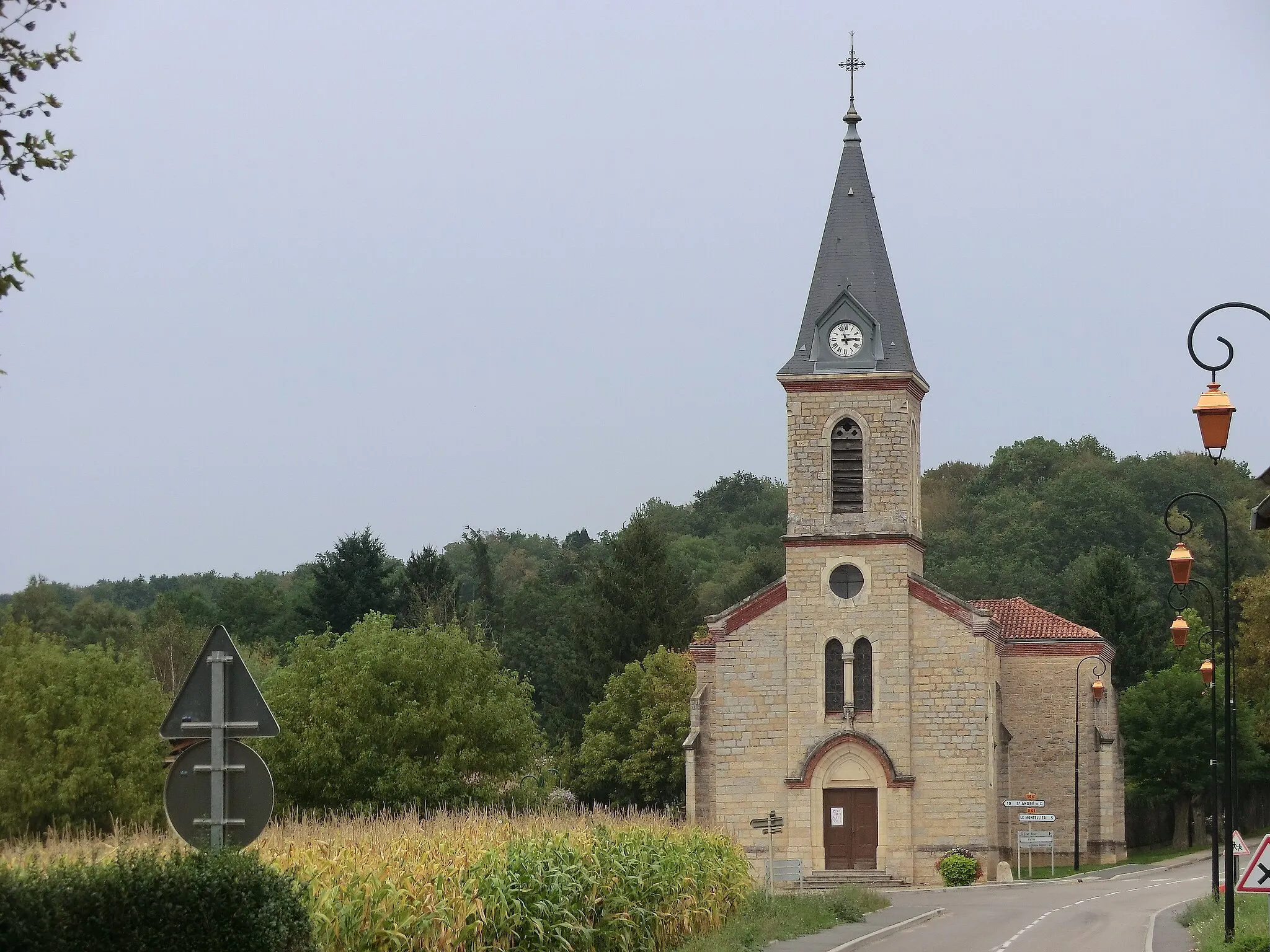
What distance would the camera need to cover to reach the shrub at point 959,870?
1929 inches

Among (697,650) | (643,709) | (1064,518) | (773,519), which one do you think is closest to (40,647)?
(697,650)

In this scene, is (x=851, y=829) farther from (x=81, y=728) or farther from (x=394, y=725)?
(x=81, y=728)

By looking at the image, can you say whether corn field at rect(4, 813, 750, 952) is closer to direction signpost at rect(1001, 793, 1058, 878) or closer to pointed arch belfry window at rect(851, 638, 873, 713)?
Answer: pointed arch belfry window at rect(851, 638, 873, 713)

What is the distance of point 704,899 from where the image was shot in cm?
3002

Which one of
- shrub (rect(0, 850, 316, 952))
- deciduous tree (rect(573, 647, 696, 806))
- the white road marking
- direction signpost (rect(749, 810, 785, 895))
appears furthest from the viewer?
deciduous tree (rect(573, 647, 696, 806))

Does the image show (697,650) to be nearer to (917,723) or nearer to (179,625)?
(917,723)

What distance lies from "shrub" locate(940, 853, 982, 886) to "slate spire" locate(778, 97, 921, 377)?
521 inches

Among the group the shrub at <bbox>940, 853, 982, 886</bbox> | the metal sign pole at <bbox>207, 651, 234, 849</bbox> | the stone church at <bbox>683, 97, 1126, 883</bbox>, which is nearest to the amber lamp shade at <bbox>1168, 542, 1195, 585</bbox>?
the metal sign pole at <bbox>207, 651, 234, 849</bbox>

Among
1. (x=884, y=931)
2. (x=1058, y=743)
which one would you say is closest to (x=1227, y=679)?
(x=884, y=931)

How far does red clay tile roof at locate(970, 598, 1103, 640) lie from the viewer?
56.6m

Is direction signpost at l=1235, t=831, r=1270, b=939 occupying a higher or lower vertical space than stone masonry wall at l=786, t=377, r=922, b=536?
lower

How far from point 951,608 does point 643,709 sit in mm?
18092

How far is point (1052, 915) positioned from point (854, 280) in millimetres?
21156

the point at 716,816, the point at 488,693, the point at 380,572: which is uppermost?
the point at 380,572
